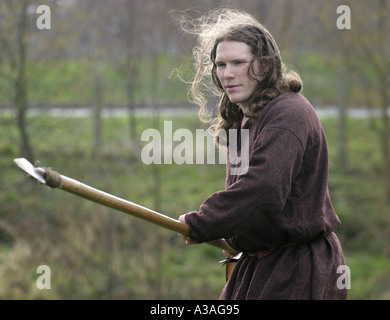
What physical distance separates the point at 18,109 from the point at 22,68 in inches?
21.5

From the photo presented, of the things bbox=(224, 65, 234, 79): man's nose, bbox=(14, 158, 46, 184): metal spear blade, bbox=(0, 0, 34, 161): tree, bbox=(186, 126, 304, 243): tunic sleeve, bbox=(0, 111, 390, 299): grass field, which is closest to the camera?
bbox=(14, 158, 46, 184): metal spear blade

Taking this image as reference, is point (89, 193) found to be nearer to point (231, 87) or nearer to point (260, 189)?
point (260, 189)

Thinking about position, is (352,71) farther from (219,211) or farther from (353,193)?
(219,211)

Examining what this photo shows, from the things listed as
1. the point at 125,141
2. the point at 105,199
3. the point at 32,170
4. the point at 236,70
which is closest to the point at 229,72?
the point at 236,70

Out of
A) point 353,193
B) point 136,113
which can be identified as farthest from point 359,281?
point 136,113

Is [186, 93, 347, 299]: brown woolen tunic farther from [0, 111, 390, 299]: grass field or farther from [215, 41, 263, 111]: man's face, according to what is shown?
[0, 111, 390, 299]: grass field

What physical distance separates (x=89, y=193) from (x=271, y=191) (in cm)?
73

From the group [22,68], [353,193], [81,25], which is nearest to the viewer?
[22,68]

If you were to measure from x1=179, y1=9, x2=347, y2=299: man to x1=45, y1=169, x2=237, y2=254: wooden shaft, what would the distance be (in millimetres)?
53

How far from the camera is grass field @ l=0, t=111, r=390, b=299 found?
27.9 feet

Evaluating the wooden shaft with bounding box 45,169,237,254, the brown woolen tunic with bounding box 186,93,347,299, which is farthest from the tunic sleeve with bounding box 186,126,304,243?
the wooden shaft with bounding box 45,169,237,254

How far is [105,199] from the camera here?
8.99 feet

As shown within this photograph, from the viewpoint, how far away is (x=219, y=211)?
9.12 ft

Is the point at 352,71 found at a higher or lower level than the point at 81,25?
lower
